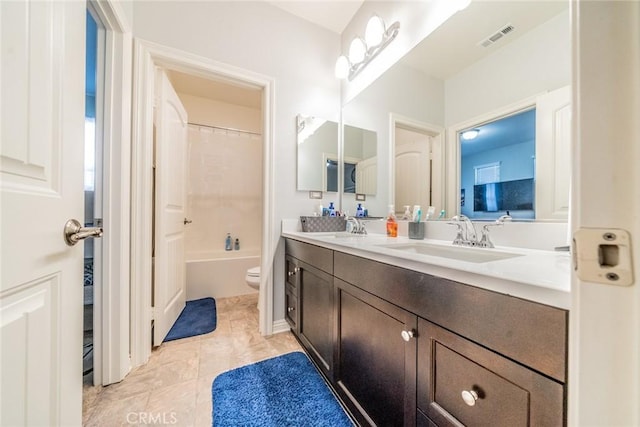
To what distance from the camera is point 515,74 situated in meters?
0.93

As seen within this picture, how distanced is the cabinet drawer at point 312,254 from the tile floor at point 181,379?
0.62m

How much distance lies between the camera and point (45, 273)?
1.54 feet

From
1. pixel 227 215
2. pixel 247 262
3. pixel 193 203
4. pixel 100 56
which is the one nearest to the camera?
pixel 100 56

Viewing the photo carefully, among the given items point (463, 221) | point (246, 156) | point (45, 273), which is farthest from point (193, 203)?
point (463, 221)

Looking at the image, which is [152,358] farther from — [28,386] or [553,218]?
[553,218]

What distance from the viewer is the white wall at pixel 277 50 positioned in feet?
4.71

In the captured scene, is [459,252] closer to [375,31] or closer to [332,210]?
[332,210]

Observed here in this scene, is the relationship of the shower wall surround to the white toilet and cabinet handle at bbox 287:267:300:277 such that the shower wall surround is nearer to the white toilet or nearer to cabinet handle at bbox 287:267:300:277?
the white toilet

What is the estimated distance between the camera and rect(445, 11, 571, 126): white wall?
2.60 feet

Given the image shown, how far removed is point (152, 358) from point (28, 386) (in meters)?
1.19

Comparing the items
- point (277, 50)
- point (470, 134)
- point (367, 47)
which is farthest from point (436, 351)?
point (277, 50)

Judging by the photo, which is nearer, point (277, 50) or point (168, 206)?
point (168, 206)

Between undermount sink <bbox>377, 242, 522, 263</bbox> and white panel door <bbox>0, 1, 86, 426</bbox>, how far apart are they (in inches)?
36.0

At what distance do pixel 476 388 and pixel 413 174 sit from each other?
1.11m
